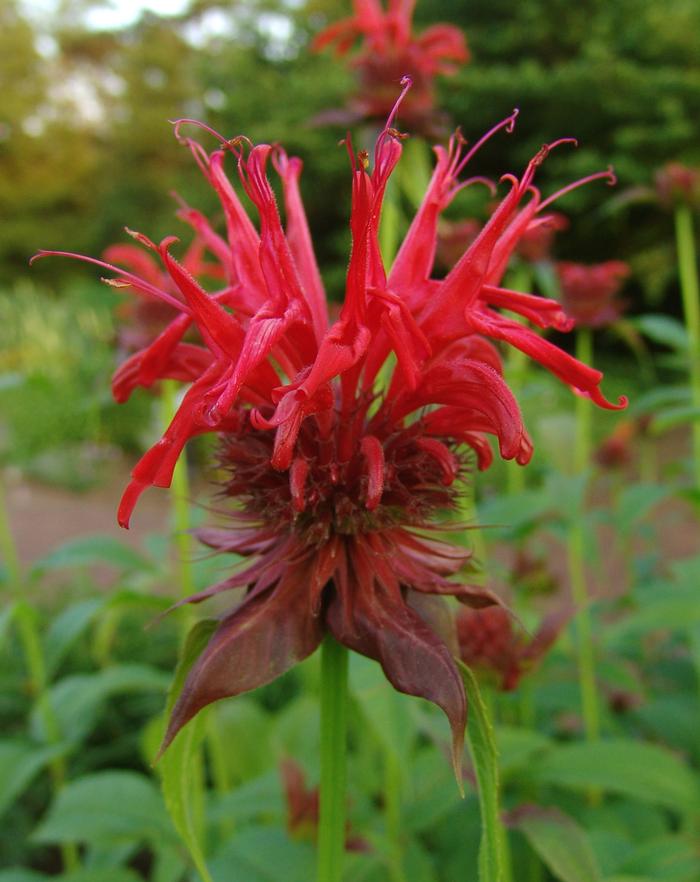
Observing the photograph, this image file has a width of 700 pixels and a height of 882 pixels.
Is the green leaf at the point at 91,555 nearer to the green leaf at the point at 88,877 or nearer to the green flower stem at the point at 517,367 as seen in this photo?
the green leaf at the point at 88,877

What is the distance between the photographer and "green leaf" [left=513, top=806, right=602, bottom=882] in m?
0.77

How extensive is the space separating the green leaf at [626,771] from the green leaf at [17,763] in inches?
27.5

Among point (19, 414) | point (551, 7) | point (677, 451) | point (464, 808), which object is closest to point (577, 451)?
point (464, 808)

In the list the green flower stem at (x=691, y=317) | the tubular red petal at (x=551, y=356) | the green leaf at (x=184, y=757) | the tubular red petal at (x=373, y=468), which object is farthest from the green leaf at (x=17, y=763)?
the green flower stem at (x=691, y=317)

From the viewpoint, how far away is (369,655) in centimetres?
56

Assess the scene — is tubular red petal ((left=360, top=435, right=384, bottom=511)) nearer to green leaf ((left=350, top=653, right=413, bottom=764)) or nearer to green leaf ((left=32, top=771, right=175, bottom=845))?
green leaf ((left=350, top=653, right=413, bottom=764))

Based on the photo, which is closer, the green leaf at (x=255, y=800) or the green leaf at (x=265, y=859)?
the green leaf at (x=265, y=859)

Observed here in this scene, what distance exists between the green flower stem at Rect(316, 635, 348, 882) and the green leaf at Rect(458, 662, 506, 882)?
0.35ft

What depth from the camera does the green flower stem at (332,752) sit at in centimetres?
61

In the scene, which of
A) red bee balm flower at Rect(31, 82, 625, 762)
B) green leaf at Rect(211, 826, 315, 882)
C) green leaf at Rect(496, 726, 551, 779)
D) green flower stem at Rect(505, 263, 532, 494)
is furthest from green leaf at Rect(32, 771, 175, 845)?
green flower stem at Rect(505, 263, 532, 494)

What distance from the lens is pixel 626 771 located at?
0.99 m

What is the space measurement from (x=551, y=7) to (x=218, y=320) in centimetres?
664

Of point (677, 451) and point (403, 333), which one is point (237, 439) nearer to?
point (403, 333)

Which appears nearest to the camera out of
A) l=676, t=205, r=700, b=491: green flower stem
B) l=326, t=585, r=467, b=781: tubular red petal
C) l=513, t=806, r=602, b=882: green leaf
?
l=326, t=585, r=467, b=781: tubular red petal
